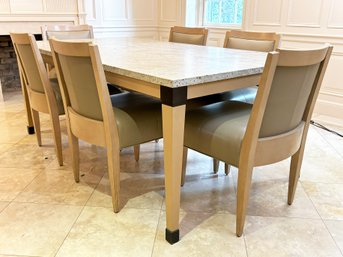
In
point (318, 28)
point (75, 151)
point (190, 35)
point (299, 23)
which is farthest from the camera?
point (299, 23)

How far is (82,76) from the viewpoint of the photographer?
149cm

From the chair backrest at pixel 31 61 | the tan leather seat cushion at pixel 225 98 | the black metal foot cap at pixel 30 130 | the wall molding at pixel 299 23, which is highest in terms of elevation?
the wall molding at pixel 299 23

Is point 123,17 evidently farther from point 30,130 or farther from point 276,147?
point 276,147

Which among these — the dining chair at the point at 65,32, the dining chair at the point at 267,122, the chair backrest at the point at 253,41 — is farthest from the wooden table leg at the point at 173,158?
the dining chair at the point at 65,32

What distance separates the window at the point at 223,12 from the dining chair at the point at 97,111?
2783 mm

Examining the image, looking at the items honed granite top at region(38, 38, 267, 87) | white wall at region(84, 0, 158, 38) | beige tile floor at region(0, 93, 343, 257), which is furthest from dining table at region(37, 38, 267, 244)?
white wall at region(84, 0, 158, 38)

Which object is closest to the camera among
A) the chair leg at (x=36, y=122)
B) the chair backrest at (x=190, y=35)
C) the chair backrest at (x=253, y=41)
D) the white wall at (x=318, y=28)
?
the chair backrest at (x=253, y=41)

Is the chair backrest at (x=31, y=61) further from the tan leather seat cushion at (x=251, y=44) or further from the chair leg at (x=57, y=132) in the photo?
the tan leather seat cushion at (x=251, y=44)

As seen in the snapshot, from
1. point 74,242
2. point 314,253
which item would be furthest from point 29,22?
point 314,253

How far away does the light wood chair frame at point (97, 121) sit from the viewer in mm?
1389

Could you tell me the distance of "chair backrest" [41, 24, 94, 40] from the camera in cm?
277

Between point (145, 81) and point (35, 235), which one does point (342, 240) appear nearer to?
point (145, 81)

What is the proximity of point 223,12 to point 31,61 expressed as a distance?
2912 millimetres

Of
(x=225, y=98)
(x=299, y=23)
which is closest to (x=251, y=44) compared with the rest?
(x=225, y=98)
